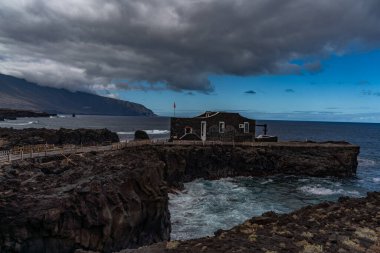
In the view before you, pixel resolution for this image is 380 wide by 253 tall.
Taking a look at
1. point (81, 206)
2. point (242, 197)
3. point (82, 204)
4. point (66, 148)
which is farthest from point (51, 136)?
point (81, 206)

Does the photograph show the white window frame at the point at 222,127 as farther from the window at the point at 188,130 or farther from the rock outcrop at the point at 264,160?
the window at the point at 188,130

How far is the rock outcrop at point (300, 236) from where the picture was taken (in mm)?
15672

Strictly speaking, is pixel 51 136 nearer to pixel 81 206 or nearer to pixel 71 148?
pixel 71 148

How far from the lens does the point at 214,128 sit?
66.9 m

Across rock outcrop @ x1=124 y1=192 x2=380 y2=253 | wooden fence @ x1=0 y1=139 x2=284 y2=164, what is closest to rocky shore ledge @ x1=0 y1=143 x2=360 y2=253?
rock outcrop @ x1=124 y1=192 x2=380 y2=253

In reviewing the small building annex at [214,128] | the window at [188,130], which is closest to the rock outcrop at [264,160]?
the small building annex at [214,128]

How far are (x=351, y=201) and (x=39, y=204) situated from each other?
21.3 meters

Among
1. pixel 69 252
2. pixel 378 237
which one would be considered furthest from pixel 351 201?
pixel 69 252

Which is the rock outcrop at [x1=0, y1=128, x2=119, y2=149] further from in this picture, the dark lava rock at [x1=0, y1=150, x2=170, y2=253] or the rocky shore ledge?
the dark lava rock at [x1=0, y1=150, x2=170, y2=253]

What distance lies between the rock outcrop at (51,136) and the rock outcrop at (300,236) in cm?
4627

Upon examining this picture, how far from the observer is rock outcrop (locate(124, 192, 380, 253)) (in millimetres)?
15672

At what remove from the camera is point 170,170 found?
179 feet

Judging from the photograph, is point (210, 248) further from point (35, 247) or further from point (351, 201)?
point (351, 201)

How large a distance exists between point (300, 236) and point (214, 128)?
164 ft
